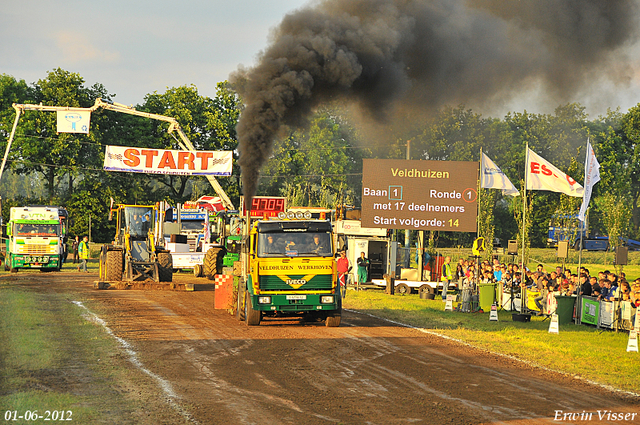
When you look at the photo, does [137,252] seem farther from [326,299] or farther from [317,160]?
[317,160]

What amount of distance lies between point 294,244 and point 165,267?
13.8m

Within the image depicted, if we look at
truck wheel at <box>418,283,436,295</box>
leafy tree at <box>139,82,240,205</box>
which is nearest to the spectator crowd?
truck wheel at <box>418,283,436,295</box>

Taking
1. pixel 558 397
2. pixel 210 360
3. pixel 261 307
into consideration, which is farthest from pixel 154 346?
pixel 558 397

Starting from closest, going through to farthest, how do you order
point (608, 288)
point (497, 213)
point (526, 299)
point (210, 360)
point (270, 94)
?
point (210, 360)
point (608, 288)
point (270, 94)
point (526, 299)
point (497, 213)

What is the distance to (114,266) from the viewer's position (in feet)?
96.0

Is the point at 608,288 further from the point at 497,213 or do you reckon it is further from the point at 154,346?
the point at 497,213

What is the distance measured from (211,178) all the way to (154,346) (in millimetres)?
29203

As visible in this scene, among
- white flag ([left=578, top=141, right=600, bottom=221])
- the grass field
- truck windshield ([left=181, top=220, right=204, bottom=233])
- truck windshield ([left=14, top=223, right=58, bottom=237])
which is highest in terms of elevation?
white flag ([left=578, top=141, right=600, bottom=221])

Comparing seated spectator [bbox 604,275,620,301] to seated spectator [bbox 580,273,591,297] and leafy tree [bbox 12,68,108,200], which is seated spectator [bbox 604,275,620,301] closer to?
seated spectator [bbox 580,273,591,297]

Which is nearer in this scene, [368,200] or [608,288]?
[608,288]

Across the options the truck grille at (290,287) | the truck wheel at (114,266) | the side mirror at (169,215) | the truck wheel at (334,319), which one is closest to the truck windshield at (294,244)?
the truck grille at (290,287)

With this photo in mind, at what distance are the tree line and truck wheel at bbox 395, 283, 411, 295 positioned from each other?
62.2 feet

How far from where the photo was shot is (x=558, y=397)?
9828mm

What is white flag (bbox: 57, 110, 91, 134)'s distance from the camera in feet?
122
